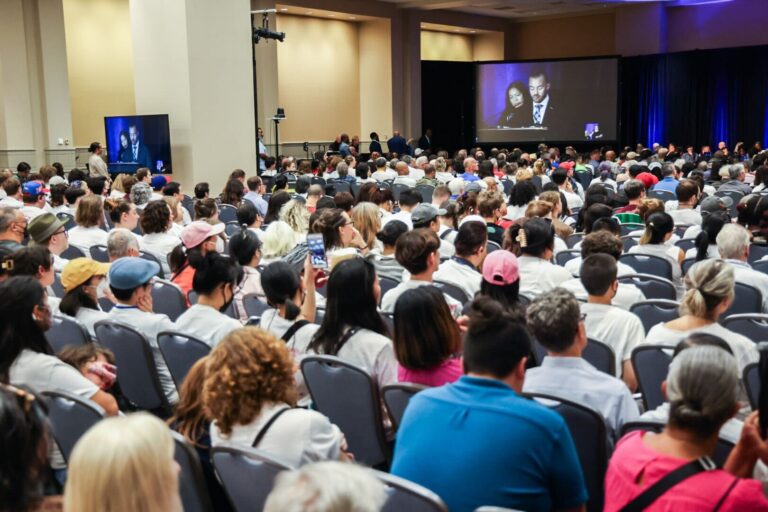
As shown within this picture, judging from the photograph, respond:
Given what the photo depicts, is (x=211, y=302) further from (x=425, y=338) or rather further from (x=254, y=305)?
(x=425, y=338)

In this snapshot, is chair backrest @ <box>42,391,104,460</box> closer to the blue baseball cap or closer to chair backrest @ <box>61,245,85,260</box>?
the blue baseball cap

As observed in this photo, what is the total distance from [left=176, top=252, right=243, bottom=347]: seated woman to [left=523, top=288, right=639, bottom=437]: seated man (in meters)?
1.70

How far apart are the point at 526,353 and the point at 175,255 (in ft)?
12.4

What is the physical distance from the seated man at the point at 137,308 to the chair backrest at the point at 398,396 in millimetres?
1586

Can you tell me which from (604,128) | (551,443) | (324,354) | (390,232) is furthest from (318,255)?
(604,128)

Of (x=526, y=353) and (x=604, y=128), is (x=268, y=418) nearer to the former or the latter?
Result: (x=526, y=353)

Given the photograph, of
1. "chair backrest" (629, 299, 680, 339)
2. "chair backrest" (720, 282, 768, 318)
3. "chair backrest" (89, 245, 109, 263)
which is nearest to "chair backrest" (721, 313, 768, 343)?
"chair backrest" (629, 299, 680, 339)

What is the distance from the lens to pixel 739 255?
529 cm

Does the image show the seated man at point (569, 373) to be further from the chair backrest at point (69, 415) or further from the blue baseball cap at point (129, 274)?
the blue baseball cap at point (129, 274)

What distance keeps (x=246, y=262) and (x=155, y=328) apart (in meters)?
1.29

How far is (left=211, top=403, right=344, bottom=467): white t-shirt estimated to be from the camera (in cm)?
269

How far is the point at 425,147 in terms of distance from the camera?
23.8 metres

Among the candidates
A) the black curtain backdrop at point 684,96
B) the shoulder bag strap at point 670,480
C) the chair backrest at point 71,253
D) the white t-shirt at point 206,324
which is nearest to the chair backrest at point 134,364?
the white t-shirt at point 206,324

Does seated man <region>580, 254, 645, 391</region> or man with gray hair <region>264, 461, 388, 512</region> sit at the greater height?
man with gray hair <region>264, 461, 388, 512</region>
